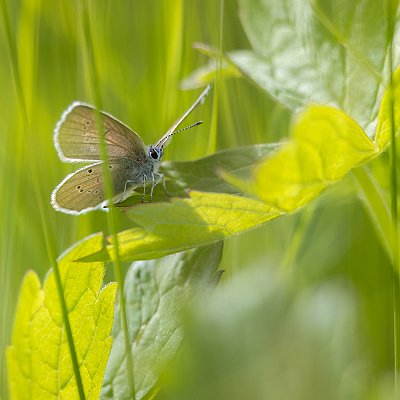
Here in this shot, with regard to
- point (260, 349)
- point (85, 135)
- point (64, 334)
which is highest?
point (85, 135)

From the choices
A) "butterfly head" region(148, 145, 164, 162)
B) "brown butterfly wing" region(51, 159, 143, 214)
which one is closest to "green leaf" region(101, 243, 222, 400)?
"brown butterfly wing" region(51, 159, 143, 214)

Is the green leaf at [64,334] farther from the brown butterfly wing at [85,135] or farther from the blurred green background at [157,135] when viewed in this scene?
the brown butterfly wing at [85,135]

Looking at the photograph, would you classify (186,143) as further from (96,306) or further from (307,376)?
(307,376)

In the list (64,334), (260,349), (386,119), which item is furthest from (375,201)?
(260,349)

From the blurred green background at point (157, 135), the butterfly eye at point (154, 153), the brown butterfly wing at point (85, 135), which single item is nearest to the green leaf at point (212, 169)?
the blurred green background at point (157, 135)

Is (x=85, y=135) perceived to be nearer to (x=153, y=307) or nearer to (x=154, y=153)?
(x=154, y=153)

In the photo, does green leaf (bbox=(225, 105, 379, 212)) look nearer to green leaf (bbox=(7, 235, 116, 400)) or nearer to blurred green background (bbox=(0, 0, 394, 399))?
blurred green background (bbox=(0, 0, 394, 399))
